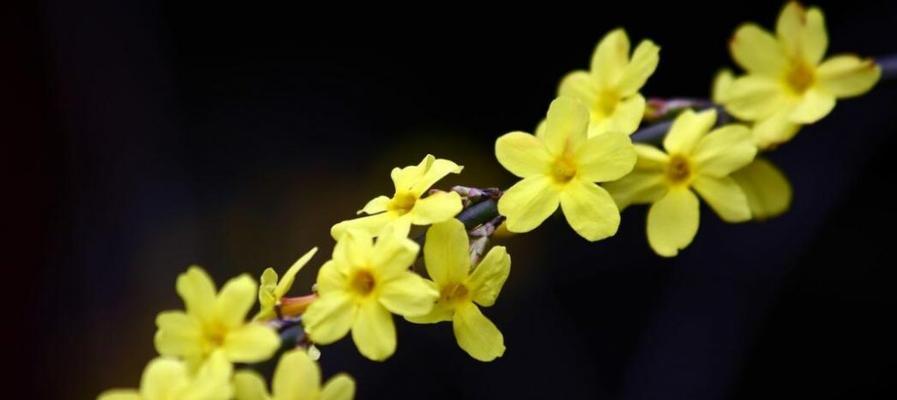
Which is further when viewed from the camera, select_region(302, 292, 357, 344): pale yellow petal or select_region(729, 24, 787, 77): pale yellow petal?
select_region(729, 24, 787, 77): pale yellow petal

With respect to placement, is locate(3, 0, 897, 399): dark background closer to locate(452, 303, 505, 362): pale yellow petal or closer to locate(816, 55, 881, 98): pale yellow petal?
locate(816, 55, 881, 98): pale yellow petal

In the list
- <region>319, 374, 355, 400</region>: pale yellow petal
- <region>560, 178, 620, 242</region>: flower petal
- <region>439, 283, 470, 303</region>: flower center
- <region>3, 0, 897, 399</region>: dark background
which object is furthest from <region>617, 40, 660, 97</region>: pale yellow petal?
<region>3, 0, 897, 399</region>: dark background

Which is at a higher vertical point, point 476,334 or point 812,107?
point 812,107

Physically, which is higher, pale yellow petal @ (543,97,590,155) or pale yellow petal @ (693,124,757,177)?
pale yellow petal @ (543,97,590,155)

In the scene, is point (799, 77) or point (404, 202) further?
point (799, 77)

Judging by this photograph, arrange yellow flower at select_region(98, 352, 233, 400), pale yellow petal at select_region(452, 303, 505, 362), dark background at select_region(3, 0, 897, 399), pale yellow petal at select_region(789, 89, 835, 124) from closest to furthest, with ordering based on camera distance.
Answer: yellow flower at select_region(98, 352, 233, 400), pale yellow petal at select_region(452, 303, 505, 362), pale yellow petal at select_region(789, 89, 835, 124), dark background at select_region(3, 0, 897, 399)

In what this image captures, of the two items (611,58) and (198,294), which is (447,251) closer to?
(198,294)

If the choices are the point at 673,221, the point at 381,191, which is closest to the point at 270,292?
the point at 673,221
